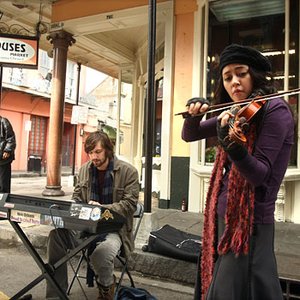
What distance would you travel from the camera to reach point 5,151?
6324 mm

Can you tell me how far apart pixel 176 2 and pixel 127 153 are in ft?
17.1

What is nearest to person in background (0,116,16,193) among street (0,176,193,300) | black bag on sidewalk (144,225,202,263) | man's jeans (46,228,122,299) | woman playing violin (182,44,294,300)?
street (0,176,193,300)

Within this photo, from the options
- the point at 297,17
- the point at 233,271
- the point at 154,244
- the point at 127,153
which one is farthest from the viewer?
the point at 127,153

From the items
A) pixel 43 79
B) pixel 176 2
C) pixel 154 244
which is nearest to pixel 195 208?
pixel 154 244

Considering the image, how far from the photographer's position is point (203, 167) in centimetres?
606

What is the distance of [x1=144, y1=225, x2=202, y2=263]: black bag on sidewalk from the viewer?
3.65 metres

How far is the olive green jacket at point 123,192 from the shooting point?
3.11 metres

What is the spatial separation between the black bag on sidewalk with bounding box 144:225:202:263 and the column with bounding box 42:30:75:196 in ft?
14.5

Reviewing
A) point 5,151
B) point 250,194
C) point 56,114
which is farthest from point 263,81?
point 56,114

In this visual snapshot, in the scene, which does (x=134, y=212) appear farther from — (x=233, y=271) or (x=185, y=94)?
(x=185, y=94)

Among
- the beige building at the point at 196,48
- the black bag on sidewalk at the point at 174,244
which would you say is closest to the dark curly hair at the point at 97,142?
the black bag on sidewalk at the point at 174,244

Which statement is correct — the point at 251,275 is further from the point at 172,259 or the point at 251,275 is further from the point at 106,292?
the point at 172,259

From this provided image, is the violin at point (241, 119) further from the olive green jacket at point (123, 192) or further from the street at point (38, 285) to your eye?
the street at point (38, 285)

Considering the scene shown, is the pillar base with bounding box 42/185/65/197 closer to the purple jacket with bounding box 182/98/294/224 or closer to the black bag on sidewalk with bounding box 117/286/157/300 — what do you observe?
the black bag on sidewalk with bounding box 117/286/157/300
